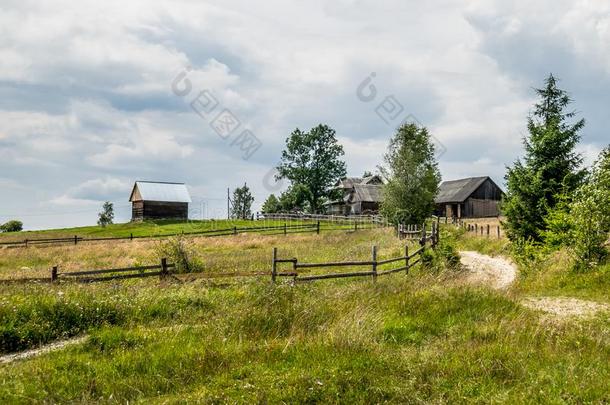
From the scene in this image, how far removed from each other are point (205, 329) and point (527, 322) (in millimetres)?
6297

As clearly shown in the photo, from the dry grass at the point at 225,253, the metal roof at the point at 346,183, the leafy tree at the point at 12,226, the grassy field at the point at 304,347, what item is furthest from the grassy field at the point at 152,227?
the grassy field at the point at 304,347

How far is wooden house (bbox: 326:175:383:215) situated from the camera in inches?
2657

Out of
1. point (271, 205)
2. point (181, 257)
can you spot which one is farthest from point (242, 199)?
point (181, 257)

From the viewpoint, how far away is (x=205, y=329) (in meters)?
9.03

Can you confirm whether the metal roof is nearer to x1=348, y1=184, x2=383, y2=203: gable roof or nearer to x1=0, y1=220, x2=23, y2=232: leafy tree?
x1=348, y1=184, x2=383, y2=203: gable roof

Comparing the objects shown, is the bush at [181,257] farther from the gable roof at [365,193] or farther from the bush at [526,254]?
the gable roof at [365,193]

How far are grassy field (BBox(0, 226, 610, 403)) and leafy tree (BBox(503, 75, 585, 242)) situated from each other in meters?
10.7

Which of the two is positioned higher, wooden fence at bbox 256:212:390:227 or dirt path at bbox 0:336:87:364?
wooden fence at bbox 256:212:390:227

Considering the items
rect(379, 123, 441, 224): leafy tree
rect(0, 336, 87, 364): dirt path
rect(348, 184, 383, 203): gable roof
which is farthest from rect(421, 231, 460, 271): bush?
rect(348, 184, 383, 203): gable roof

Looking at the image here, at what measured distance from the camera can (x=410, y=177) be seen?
143 feet

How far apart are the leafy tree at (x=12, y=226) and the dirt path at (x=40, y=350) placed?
7221 cm

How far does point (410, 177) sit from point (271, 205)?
37340 millimetres

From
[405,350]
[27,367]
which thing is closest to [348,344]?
[405,350]

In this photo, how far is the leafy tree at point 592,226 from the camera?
1504 centimetres
